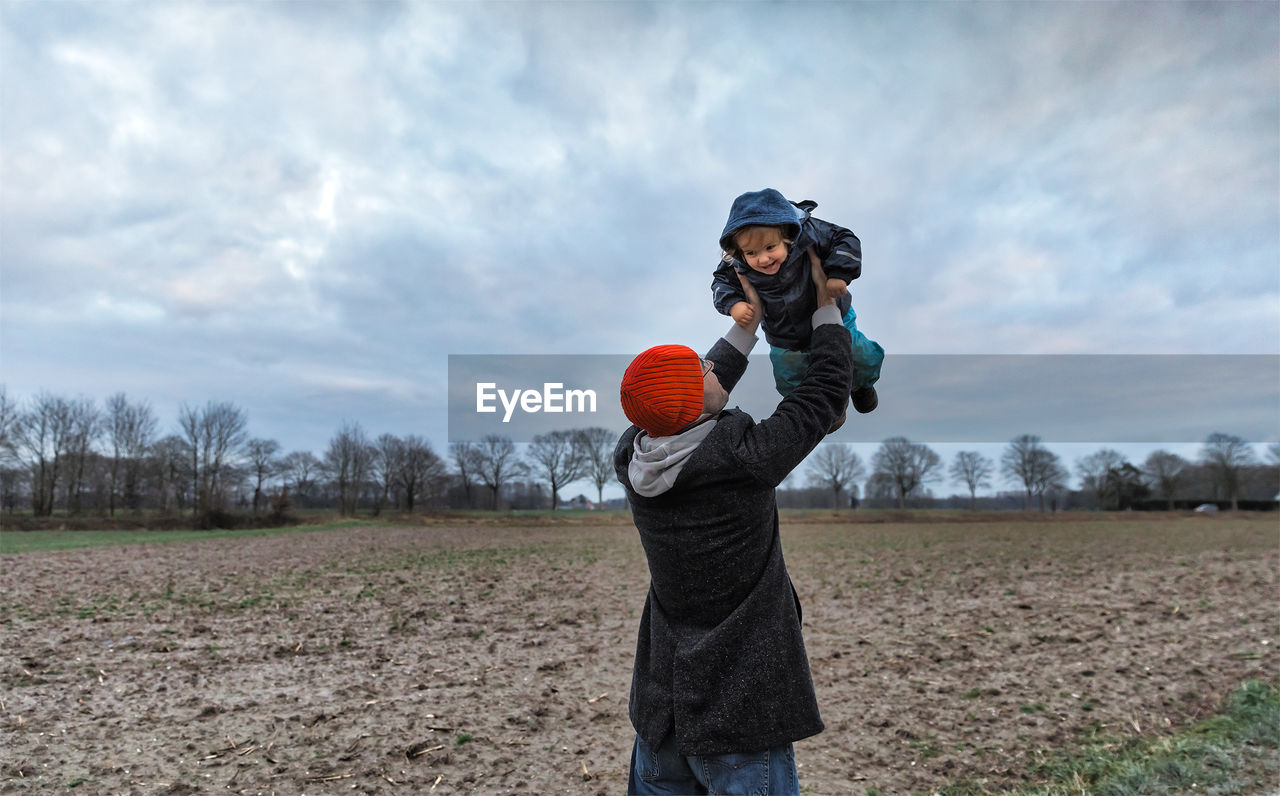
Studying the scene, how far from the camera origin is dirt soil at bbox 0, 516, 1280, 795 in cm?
568

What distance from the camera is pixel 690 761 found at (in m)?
2.18

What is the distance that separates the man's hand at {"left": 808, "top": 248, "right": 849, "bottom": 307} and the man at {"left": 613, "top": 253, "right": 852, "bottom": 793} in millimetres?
166

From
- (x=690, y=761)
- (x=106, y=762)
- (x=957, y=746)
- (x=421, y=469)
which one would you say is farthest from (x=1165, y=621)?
(x=421, y=469)

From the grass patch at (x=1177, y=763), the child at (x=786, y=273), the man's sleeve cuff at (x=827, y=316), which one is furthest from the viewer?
the grass patch at (x=1177, y=763)

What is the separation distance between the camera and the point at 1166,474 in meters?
84.8

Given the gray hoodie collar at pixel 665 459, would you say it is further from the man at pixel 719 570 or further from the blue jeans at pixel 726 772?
the blue jeans at pixel 726 772

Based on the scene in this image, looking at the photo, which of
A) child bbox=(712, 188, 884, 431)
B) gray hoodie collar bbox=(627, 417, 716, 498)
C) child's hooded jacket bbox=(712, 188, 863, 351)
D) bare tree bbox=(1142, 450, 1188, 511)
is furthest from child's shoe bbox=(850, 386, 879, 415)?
bare tree bbox=(1142, 450, 1188, 511)

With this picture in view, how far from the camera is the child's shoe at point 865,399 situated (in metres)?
2.72

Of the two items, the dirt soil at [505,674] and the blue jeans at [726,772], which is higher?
the blue jeans at [726,772]

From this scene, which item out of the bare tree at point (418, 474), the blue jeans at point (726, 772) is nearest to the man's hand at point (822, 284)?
the blue jeans at point (726, 772)

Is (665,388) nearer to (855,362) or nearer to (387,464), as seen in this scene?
(855,362)

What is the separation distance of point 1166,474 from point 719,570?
10558 centimetres

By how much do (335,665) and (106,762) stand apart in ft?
9.59

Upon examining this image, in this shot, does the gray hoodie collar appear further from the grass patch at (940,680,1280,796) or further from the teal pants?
the grass patch at (940,680,1280,796)
